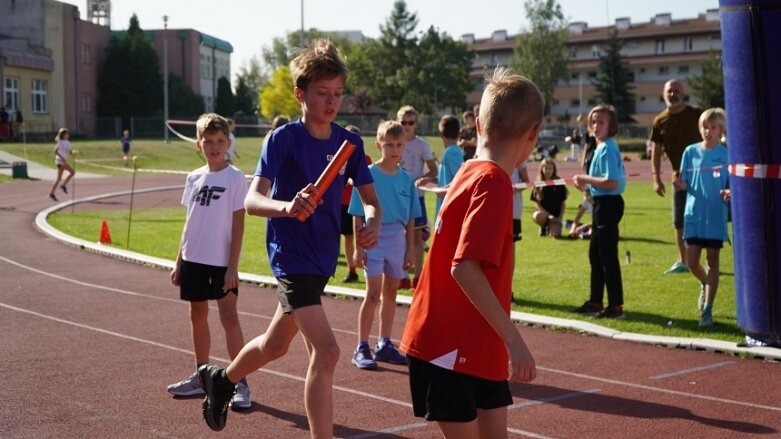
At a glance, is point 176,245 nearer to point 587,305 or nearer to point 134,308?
point 134,308

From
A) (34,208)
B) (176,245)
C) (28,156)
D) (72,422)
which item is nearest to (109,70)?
(28,156)

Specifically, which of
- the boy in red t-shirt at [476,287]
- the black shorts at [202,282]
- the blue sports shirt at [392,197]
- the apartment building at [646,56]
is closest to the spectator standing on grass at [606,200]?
the blue sports shirt at [392,197]

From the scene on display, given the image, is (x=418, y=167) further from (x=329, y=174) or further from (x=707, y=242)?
(x=329, y=174)

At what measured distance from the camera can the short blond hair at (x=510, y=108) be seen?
12.5ft

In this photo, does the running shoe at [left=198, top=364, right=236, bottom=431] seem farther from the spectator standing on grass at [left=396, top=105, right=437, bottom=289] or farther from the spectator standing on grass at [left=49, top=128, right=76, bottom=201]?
the spectator standing on grass at [left=49, top=128, right=76, bottom=201]

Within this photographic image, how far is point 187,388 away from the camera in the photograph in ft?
23.5

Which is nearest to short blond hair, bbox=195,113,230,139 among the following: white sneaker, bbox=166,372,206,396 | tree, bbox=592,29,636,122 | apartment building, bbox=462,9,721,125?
white sneaker, bbox=166,372,206,396

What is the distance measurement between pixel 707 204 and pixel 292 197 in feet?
19.4

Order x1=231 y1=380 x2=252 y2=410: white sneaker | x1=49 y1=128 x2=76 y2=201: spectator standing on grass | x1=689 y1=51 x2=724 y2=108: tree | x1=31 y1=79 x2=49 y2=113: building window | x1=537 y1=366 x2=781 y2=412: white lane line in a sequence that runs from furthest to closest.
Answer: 1. x1=689 y1=51 x2=724 y2=108: tree
2. x1=31 y1=79 x2=49 y2=113: building window
3. x1=49 y1=128 x2=76 y2=201: spectator standing on grass
4. x1=537 y1=366 x2=781 y2=412: white lane line
5. x1=231 y1=380 x2=252 y2=410: white sneaker

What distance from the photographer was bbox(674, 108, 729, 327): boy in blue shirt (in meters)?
9.94

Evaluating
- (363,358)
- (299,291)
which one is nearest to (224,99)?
(363,358)

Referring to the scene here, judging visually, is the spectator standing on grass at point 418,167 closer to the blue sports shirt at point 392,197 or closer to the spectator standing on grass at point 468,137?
the spectator standing on grass at point 468,137

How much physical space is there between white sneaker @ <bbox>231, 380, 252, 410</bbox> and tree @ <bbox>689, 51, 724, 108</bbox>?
82.3m

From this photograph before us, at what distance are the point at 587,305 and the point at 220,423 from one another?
593cm
